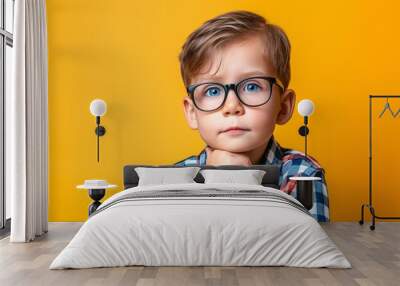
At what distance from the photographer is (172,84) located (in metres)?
6.79

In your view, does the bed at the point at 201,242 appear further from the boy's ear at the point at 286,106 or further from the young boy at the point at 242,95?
the boy's ear at the point at 286,106

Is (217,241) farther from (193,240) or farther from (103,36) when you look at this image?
(103,36)

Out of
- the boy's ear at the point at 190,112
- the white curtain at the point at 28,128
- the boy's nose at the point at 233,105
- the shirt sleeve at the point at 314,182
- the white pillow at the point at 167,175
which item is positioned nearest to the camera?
the white curtain at the point at 28,128

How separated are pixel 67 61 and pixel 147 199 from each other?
9.94 ft

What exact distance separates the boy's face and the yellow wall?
336mm

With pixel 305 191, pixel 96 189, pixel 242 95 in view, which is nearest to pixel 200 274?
pixel 305 191

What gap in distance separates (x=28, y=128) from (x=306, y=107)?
3.17 metres

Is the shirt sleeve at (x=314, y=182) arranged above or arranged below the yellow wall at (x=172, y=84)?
below

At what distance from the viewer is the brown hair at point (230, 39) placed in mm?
6539

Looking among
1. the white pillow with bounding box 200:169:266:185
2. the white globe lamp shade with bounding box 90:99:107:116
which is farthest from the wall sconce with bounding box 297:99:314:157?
the white globe lamp shade with bounding box 90:99:107:116

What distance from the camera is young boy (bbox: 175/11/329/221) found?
20.8 ft

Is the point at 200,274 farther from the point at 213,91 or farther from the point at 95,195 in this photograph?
the point at 213,91

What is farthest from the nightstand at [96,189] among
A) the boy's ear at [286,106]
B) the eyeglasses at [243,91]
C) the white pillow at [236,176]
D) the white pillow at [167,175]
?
the boy's ear at [286,106]

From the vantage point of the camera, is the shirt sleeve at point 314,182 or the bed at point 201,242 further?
the shirt sleeve at point 314,182
